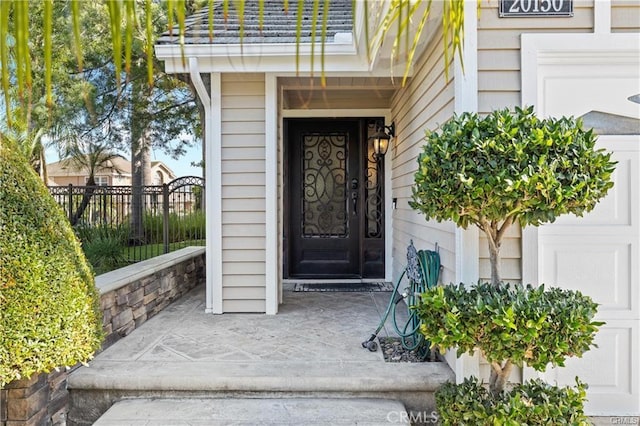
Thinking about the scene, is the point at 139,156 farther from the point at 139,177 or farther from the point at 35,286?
the point at 35,286

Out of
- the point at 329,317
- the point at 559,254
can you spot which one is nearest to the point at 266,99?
the point at 329,317

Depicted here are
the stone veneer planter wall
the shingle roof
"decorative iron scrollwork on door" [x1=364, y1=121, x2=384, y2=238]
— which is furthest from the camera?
"decorative iron scrollwork on door" [x1=364, y1=121, x2=384, y2=238]

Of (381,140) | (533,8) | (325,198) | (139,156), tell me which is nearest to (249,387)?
(533,8)

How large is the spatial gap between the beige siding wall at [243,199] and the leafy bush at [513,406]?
7.37 ft

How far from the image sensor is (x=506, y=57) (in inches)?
93.8

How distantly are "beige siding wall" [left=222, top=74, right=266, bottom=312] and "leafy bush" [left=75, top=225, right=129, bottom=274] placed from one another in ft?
6.63

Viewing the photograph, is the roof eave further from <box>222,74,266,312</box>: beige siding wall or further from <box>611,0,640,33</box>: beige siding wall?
<box>611,0,640,33</box>: beige siding wall

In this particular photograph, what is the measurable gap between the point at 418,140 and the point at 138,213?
4.53 m

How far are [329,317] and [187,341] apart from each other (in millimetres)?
1287

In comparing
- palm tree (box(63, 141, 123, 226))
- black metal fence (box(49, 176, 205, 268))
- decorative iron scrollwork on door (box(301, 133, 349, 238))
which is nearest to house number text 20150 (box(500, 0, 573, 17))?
decorative iron scrollwork on door (box(301, 133, 349, 238))

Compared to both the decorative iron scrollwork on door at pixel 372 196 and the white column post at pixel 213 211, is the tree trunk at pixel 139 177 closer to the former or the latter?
the white column post at pixel 213 211

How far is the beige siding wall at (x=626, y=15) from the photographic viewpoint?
7.70 feet

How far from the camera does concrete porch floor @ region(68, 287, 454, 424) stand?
2.42 metres

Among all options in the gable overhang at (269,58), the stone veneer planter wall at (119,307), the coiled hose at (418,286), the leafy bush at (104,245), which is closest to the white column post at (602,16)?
the gable overhang at (269,58)
